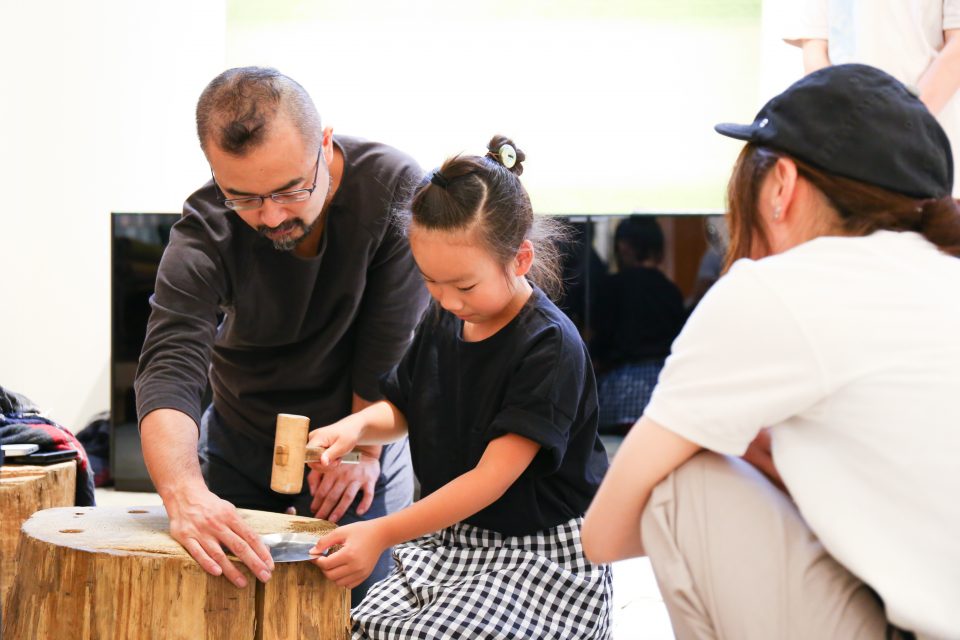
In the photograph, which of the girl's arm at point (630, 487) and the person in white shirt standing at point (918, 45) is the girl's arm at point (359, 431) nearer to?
the girl's arm at point (630, 487)

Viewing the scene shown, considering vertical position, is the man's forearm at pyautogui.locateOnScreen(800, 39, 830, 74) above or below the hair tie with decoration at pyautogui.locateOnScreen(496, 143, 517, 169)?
above

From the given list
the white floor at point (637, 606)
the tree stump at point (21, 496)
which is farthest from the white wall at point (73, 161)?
the white floor at point (637, 606)

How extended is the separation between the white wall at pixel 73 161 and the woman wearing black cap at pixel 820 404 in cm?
390

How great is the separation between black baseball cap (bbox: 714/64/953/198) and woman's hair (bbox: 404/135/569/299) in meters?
0.62

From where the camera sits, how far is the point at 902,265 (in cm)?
131

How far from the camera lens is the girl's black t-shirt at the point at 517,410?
6.11ft

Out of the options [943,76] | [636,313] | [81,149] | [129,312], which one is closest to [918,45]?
[943,76]

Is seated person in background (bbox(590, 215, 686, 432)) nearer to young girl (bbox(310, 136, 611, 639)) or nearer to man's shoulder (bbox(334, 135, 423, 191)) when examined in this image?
man's shoulder (bbox(334, 135, 423, 191))

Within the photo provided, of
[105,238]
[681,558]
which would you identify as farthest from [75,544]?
[105,238]

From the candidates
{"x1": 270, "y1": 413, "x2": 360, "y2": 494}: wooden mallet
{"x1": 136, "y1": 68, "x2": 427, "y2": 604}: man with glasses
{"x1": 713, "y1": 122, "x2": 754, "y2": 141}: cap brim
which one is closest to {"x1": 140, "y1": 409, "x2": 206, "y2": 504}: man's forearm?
{"x1": 136, "y1": 68, "x2": 427, "y2": 604}: man with glasses

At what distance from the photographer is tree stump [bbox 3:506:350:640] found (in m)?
1.66

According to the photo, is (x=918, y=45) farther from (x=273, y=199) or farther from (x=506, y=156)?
(x=273, y=199)

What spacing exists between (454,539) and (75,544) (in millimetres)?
681

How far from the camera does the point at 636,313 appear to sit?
14.5ft
